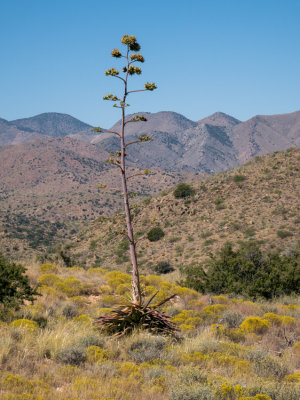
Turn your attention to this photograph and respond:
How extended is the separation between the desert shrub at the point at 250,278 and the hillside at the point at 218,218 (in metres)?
12.1

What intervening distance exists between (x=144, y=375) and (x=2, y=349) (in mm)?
1829

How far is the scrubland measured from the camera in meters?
3.80

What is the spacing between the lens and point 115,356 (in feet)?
17.0

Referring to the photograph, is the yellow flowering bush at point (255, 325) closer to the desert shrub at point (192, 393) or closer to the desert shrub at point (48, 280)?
the desert shrub at point (192, 393)

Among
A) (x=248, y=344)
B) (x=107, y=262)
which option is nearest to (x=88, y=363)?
(x=248, y=344)

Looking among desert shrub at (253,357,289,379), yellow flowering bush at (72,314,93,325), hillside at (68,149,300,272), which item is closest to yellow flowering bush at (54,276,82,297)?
yellow flowering bush at (72,314,93,325)

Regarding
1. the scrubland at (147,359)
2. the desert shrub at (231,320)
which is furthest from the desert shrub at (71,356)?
the desert shrub at (231,320)

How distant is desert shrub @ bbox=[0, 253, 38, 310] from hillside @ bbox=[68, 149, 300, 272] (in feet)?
58.3

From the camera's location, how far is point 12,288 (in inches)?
291

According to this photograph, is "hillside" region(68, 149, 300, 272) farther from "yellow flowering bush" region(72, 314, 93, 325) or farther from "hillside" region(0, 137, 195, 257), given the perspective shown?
"yellow flowering bush" region(72, 314, 93, 325)

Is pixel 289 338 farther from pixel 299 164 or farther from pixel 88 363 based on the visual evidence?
pixel 299 164

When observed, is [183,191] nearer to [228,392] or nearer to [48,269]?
[48,269]

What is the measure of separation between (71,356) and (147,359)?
1068 mm

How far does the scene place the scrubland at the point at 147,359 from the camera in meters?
3.80
